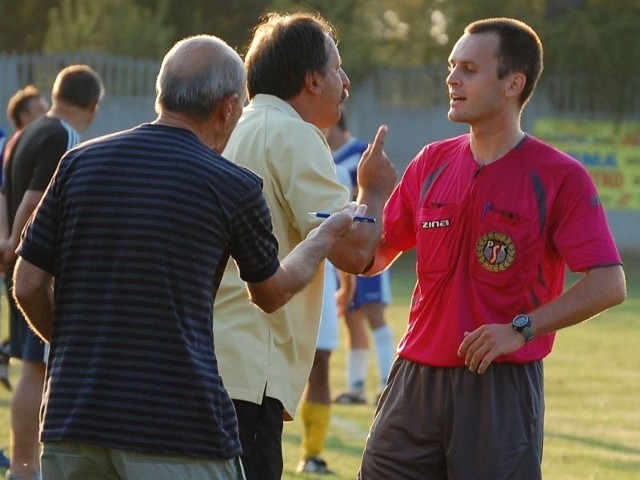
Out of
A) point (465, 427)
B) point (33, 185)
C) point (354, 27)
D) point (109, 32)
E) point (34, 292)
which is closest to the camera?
point (34, 292)

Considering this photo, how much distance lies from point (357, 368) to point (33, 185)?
4842 mm

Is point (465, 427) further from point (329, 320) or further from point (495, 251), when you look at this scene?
point (329, 320)

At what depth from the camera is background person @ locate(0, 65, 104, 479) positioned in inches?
288

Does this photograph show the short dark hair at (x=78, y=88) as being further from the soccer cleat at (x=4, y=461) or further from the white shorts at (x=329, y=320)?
the soccer cleat at (x=4, y=461)

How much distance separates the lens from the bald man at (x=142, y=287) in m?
3.71

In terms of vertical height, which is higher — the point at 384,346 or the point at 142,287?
the point at 142,287

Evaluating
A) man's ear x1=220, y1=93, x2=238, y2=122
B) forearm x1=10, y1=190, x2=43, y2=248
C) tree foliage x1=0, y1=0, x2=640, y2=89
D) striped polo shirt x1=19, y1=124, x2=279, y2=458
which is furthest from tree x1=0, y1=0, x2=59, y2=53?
striped polo shirt x1=19, y1=124, x2=279, y2=458

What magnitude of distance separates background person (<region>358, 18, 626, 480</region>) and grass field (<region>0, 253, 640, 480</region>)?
133 inches

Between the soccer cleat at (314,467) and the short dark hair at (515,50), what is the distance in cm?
378

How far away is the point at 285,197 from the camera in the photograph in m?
4.59

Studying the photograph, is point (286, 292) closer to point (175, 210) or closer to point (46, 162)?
point (175, 210)

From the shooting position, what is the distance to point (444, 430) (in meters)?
4.81

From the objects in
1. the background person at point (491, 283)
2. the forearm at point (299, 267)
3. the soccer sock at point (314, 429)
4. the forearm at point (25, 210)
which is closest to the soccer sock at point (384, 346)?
the soccer sock at point (314, 429)

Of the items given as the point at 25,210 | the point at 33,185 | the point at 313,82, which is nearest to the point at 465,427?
the point at 313,82
